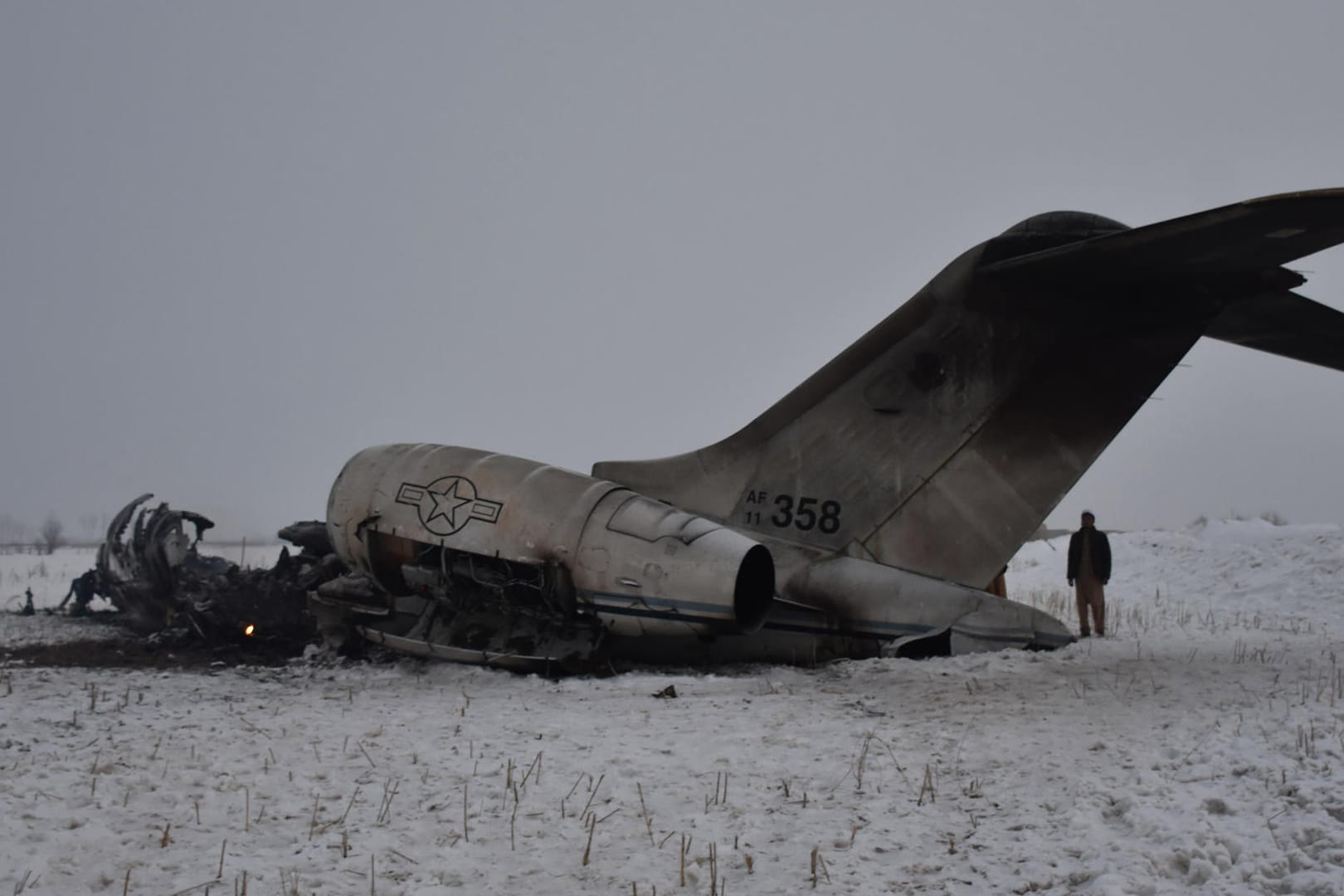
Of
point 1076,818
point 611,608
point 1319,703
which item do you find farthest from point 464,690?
point 1319,703

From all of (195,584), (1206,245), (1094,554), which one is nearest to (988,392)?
(1206,245)

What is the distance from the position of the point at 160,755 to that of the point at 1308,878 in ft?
19.0

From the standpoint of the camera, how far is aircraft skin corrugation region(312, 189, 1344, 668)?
7941 millimetres

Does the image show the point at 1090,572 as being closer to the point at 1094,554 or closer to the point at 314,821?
the point at 1094,554

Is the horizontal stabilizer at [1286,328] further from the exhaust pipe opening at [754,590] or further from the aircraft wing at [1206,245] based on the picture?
the exhaust pipe opening at [754,590]

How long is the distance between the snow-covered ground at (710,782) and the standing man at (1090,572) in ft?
12.7

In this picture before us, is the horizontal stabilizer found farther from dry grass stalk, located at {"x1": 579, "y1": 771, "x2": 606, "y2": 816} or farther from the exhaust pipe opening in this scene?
dry grass stalk, located at {"x1": 579, "y1": 771, "x2": 606, "y2": 816}

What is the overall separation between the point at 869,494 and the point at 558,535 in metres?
2.87

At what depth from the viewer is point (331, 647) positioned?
34.6ft

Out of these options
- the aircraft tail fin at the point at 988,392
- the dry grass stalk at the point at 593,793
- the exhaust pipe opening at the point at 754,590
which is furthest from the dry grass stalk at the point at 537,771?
the aircraft tail fin at the point at 988,392

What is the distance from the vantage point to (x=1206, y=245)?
20.8 feet

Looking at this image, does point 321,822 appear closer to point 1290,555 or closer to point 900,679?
point 900,679

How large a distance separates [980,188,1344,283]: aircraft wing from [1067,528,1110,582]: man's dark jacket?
551cm

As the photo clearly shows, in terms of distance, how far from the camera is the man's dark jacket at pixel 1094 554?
12.1 m
